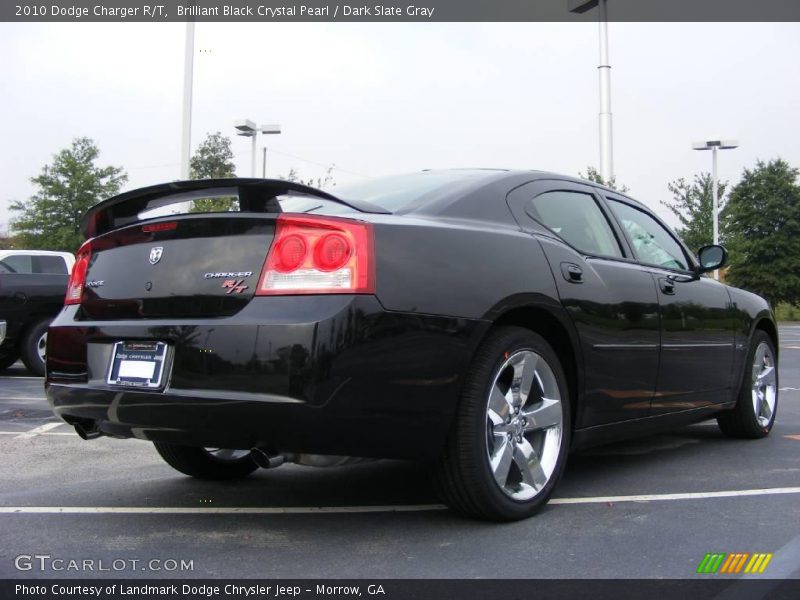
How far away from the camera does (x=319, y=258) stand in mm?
2930

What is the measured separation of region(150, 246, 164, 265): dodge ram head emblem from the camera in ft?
10.6

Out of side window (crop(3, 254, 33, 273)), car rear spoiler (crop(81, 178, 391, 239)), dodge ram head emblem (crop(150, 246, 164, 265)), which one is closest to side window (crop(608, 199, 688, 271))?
car rear spoiler (crop(81, 178, 391, 239))

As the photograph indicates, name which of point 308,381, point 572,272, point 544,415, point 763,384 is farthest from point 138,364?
point 763,384

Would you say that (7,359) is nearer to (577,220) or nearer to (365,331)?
(577,220)

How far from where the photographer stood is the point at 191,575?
267 cm

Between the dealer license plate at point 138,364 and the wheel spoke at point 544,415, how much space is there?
1437 millimetres

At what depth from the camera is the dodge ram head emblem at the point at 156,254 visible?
3225 millimetres

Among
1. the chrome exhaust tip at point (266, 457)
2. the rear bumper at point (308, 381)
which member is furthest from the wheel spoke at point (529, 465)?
the chrome exhaust tip at point (266, 457)

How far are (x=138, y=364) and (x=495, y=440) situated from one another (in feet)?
4.49

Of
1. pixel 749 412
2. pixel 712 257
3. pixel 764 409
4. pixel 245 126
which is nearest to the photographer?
pixel 712 257

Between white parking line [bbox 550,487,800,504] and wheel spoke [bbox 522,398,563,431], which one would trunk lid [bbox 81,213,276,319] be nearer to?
wheel spoke [bbox 522,398,563,431]

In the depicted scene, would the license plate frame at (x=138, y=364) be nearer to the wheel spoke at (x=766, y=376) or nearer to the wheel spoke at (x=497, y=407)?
the wheel spoke at (x=497, y=407)

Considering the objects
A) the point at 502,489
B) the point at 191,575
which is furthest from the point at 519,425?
the point at 191,575
